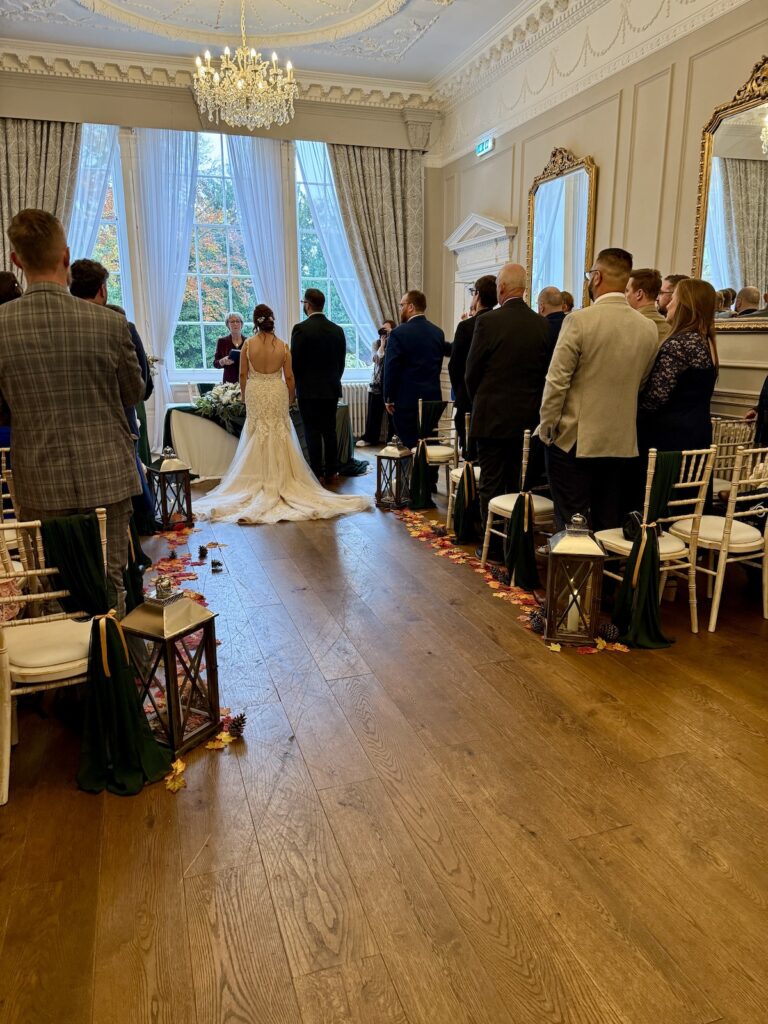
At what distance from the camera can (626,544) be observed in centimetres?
336

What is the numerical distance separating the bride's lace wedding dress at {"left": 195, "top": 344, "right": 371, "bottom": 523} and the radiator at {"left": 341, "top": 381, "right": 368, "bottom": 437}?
3.33 metres

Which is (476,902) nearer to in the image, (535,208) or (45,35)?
(535,208)

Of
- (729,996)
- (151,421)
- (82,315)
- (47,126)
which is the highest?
(47,126)

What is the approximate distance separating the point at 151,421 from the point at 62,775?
6779 mm

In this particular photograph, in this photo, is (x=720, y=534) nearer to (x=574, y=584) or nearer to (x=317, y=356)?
(x=574, y=584)

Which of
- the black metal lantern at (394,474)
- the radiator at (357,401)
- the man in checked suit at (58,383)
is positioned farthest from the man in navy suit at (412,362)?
the man in checked suit at (58,383)

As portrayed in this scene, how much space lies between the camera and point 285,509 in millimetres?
5762

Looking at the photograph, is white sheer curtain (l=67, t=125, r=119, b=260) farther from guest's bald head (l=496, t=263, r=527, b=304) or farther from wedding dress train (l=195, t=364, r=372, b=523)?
guest's bald head (l=496, t=263, r=527, b=304)

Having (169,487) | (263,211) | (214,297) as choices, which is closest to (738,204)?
(169,487)

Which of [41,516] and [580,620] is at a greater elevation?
[41,516]

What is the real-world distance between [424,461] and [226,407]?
220 centimetres

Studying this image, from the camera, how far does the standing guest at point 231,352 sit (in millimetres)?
7742

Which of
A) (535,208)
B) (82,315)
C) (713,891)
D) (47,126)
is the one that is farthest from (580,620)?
(47,126)

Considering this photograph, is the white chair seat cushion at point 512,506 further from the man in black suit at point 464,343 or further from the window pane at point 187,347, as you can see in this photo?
the window pane at point 187,347
